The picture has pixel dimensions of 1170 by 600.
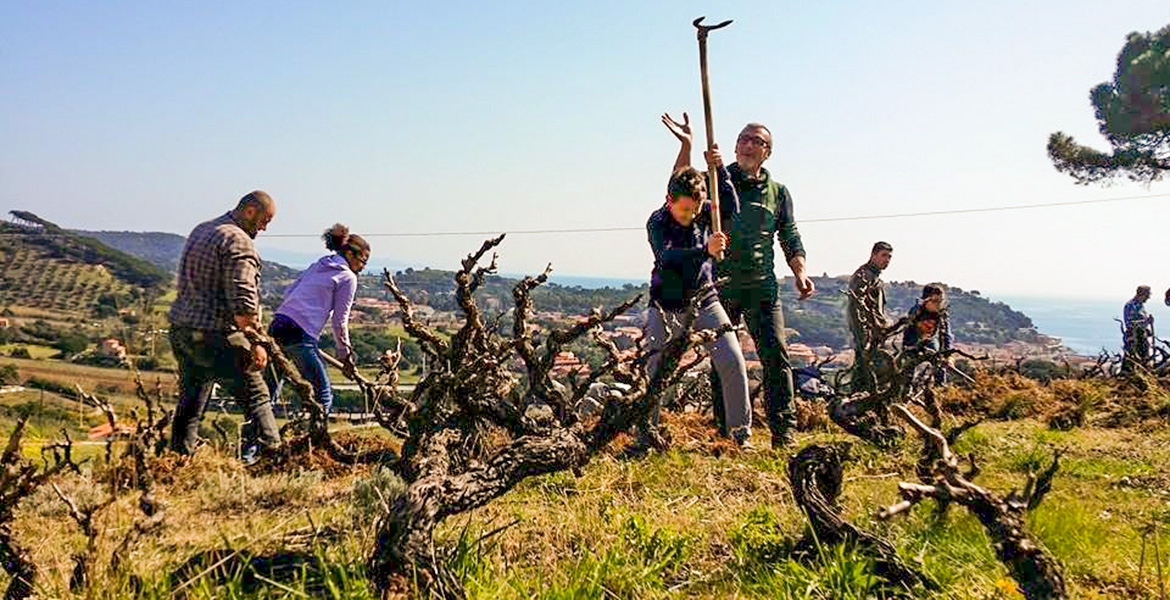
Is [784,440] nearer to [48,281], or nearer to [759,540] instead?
[759,540]

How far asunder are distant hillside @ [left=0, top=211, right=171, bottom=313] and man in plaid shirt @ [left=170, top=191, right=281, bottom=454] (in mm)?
50765

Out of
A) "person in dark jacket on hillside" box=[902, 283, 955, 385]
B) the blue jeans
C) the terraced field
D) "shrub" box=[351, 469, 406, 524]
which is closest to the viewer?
"shrub" box=[351, 469, 406, 524]

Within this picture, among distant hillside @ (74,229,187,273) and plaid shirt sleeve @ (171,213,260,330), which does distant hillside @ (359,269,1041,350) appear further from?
distant hillside @ (74,229,187,273)

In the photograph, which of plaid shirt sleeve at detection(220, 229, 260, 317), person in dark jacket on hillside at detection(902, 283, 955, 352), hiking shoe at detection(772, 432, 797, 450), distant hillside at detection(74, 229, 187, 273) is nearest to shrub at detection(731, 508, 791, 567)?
hiking shoe at detection(772, 432, 797, 450)

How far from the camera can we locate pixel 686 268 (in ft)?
15.9

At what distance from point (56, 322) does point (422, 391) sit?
48.9 metres

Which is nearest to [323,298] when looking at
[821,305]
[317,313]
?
[317,313]

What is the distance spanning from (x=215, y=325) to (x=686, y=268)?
2.91 m

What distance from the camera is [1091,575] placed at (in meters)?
2.66

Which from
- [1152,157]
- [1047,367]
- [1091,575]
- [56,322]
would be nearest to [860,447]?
[1091,575]

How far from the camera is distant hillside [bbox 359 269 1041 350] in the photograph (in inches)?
1501

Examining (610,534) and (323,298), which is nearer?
(610,534)

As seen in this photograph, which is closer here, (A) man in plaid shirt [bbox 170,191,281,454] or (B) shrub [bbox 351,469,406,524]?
(B) shrub [bbox 351,469,406,524]

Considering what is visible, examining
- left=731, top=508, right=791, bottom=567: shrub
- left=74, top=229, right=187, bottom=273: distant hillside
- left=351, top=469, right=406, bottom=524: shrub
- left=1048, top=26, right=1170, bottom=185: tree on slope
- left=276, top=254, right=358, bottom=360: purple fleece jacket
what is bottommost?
left=731, top=508, right=791, bottom=567: shrub
